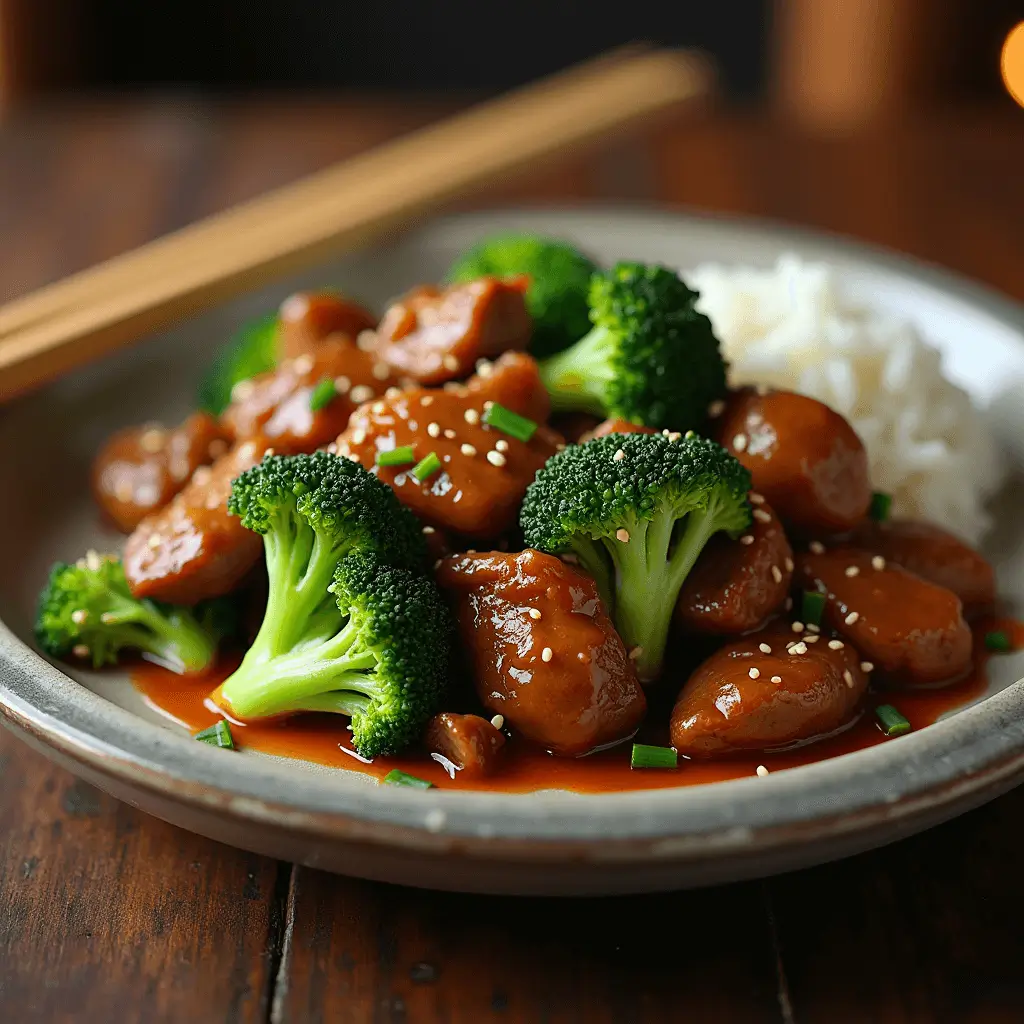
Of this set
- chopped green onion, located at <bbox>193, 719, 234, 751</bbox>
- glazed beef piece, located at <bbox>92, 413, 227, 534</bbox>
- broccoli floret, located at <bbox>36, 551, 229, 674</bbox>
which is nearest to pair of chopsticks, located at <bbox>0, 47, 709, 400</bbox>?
glazed beef piece, located at <bbox>92, 413, 227, 534</bbox>

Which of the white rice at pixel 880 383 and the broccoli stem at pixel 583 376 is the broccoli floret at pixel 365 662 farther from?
the white rice at pixel 880 383

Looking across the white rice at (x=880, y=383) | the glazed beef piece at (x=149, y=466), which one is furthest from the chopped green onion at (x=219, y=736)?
the white rice at (x=880, y=383)

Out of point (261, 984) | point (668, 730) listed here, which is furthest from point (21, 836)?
point (668, 730)

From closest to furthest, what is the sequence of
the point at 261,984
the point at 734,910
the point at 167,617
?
the point at 261,984 → the point at 734,910 → the point at 167,617

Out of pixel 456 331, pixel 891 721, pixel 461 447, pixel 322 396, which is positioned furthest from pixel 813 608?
pixel 322 396

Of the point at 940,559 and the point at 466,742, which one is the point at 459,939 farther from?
the point at 940,559

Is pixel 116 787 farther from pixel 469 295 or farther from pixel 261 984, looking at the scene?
pixel 469 295

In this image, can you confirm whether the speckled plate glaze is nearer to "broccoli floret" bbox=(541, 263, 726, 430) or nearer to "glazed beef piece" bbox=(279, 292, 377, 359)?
"broccoli floret" bbox=(541, 263, 726, 430)
